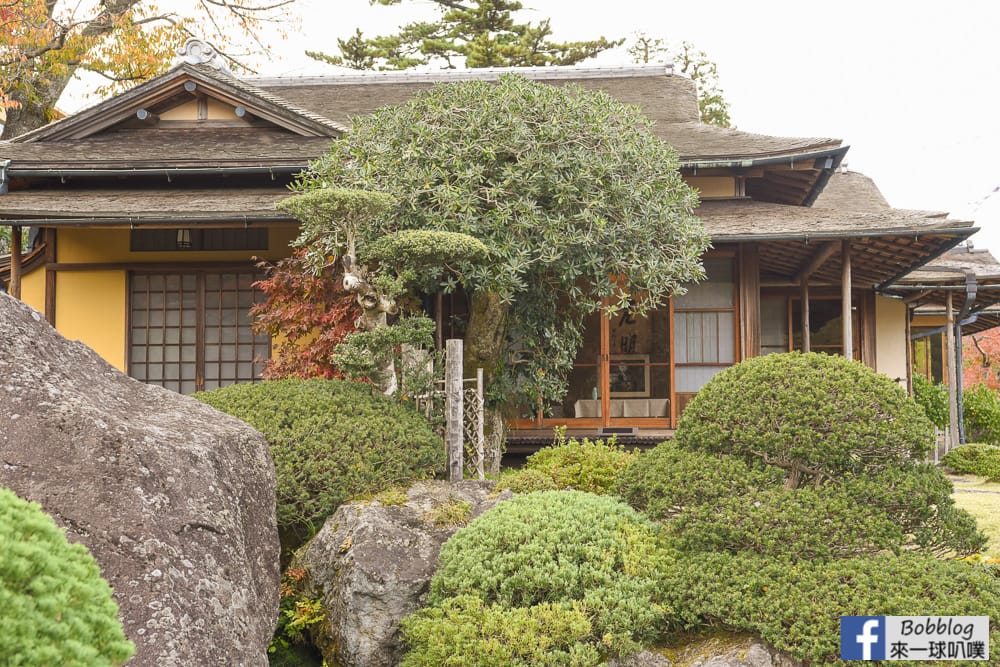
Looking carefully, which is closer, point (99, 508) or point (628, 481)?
point (99, 508)

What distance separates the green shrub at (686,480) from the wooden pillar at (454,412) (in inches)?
61.3

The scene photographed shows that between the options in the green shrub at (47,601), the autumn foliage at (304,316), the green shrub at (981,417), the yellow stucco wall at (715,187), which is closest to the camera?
the green shrub at (47,601)

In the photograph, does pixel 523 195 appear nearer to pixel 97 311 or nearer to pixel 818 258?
pixel 818 258

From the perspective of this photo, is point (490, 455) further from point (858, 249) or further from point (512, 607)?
point (858, 249)

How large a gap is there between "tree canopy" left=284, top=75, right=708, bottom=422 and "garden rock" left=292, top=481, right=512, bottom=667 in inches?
98.5

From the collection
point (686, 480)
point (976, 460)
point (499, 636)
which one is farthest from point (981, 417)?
point (499, 636)

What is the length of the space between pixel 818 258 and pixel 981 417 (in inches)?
357

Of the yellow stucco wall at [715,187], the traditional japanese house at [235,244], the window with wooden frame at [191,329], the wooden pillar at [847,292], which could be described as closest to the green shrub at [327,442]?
the traditional japanese house at [235,244]

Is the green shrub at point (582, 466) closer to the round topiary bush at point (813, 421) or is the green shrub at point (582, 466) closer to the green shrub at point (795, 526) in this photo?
the round topiary bush at point (813, 421)

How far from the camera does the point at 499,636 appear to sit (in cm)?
448

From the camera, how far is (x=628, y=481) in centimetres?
569

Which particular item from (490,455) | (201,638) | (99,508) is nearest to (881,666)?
(201,638)

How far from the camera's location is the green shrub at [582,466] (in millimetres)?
6625

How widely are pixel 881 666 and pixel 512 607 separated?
190cm
